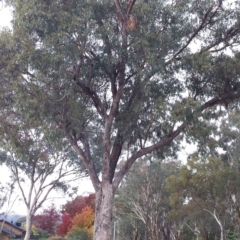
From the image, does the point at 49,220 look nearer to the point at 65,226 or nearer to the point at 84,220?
the point at 65,226

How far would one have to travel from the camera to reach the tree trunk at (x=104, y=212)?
14.4 m

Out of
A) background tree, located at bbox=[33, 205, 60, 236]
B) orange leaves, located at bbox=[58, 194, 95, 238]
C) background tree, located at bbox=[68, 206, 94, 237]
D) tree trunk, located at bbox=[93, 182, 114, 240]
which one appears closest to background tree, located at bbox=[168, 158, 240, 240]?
tree trunk, located at bbox=[93, 182, 114, 240]

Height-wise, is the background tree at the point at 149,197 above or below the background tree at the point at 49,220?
below

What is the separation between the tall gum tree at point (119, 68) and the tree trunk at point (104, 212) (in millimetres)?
30

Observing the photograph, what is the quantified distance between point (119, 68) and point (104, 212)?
4.42 m

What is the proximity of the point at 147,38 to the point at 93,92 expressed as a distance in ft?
8.96

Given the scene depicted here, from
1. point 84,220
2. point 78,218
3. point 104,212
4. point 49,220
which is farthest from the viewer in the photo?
point 49,220

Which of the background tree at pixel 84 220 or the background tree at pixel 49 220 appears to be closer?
the background tree at pixel 84 220

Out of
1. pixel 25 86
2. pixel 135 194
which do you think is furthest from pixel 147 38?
pixel 135 194

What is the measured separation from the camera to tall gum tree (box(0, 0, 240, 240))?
1402 centimetres

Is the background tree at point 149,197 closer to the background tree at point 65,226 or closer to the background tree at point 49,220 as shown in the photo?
the background tree at point 65,226

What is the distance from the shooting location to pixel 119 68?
15328mm

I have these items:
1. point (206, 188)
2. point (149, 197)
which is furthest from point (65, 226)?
point (206, 188)

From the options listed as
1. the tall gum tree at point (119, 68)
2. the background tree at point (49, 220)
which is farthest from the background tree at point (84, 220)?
the tall gum tree at point (119, 68)
